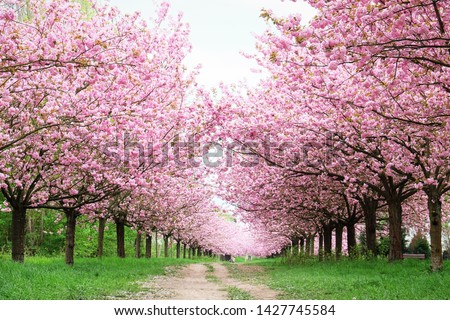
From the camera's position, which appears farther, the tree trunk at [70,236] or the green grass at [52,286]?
the tree trunk at [70,236]

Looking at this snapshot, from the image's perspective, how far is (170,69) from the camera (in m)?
15.1

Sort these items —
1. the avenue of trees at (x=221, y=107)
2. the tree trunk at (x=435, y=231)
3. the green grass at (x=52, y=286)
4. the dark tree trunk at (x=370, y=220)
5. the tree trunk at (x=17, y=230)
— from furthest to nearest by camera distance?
1. the dark tree trunk at (x=370, y=220)
2. the tree trunk at (x=17, y=230)
3. the tree trunk at (x=435, y=231)
4. the green grass at (x=52, y=286)
5. the avenue of trees at (x=221, y=107)

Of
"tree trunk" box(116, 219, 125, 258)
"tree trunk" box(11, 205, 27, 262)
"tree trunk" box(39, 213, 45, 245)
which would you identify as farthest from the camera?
"tree trunk" box(39, 213, 45, 245)

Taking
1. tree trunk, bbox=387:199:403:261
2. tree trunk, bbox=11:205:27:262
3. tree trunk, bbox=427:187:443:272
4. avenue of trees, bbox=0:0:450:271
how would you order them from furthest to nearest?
tree trunk, bbox=387:199:403:261 < tree trunk, bbox=11:205:27:262 < tree trunk, bbox=427:187:443:272 < avenue of trees, bbox=0:0:450:271

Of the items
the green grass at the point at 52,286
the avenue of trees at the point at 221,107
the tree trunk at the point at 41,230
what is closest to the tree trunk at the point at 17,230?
the avenue of trees at the point at 221,107

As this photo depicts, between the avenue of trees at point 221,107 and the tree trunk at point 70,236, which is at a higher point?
the avenue of trees at point 221,107

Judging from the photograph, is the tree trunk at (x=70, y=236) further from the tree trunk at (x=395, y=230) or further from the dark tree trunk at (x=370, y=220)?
the dark tree trunk at (x=370, y=220)

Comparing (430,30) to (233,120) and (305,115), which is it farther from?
(233,120)

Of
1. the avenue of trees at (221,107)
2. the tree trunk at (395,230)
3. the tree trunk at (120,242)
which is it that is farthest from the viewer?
the tree trunk at (120,242)

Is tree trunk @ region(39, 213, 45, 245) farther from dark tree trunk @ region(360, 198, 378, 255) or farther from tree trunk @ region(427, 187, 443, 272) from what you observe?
tree trunk @ region(427, 187, 443, 272)

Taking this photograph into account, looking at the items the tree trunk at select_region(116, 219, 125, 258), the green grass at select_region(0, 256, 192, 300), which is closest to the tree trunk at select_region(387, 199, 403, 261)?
the green grass at select_region(0, 256, 192, 300)

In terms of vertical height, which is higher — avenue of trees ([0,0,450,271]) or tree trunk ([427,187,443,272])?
avenue of trees ([0,0,450,271])
